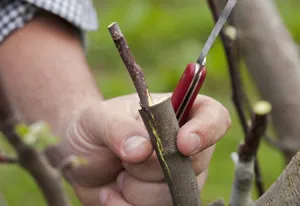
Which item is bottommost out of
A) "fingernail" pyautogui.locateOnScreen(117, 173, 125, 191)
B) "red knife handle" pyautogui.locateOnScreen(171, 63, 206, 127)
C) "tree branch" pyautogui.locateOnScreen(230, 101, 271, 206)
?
"fingernail" pyautogui.locateOnScreen(117, 173, 125, 191)

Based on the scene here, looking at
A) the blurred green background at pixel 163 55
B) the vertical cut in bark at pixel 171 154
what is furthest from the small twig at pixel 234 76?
the blurred green background at pixel 163 55

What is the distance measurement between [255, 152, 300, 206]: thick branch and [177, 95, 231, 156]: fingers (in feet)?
0.34

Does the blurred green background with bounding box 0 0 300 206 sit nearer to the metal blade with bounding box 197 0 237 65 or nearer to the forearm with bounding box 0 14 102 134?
the forearm with bounding box 0 14 102 134

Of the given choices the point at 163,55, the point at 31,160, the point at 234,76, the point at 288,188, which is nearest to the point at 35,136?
the point at 31,160

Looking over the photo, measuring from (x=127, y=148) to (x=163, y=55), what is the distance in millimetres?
2472

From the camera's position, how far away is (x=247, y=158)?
2.33ft

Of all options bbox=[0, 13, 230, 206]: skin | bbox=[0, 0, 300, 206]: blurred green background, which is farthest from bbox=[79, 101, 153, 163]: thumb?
bbox=[0, 0, 300, 206]: blurred green background

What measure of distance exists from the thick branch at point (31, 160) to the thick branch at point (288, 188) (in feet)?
1.17

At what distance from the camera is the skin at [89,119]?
0.77 meters

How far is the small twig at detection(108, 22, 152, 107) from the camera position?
520 millimetres

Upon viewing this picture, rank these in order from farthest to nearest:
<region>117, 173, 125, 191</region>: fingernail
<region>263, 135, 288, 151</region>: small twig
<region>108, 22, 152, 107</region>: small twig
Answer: <region>263, 135, 288, 151</region>: small twig → <region>117, 173, 125, 191</region>: fingernail → <region>108, 22, 152, 107</region>: small twig

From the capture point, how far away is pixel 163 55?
320 centimetres

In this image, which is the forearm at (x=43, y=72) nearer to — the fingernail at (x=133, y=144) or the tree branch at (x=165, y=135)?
the fingernail at (x=133, y=144)

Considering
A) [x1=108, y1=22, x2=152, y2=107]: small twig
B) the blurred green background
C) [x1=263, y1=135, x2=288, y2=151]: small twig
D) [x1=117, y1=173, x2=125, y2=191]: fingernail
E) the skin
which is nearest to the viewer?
[x1=108, y1=22, x2=152, y2=107]: small twig
